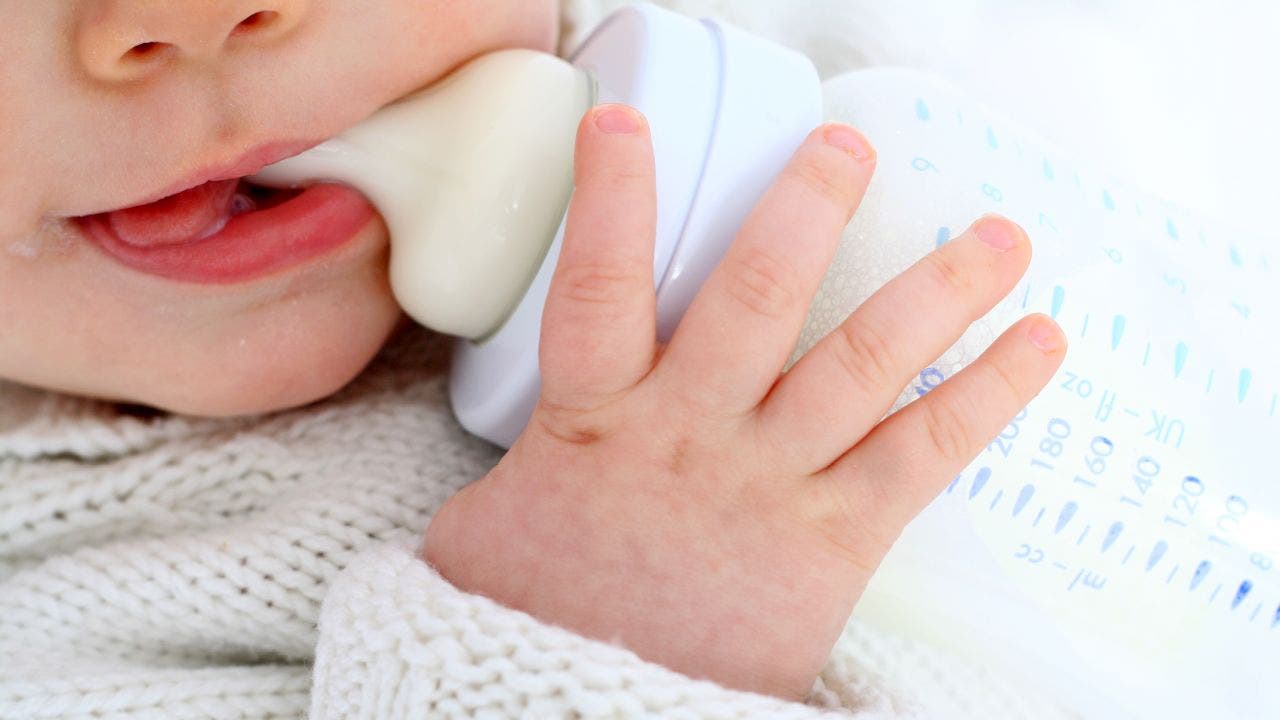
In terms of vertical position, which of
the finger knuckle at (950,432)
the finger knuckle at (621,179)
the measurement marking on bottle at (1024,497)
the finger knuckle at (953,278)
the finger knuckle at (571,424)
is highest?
the finger knuckle at (953,278)

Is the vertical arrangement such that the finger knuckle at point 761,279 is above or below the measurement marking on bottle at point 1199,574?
above

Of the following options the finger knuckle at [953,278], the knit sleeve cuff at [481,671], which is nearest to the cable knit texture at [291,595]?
the knit sleeve cuff at [481,671]

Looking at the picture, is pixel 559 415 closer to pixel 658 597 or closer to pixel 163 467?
pixel 658 597

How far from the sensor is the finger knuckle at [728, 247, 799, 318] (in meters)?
0.56

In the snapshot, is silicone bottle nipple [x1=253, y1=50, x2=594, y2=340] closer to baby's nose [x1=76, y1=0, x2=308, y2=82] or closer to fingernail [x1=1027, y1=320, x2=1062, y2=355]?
baby's nose [x1=76, y1=0, x2=308, y2=82]

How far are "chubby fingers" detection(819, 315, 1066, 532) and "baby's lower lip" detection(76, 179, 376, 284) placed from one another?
0.98 feet

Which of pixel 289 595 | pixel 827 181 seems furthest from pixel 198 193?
pixel 827 181

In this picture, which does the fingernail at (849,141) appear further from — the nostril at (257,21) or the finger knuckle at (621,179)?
the nostril at (257,21)

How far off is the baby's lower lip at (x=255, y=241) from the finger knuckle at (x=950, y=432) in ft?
1.07

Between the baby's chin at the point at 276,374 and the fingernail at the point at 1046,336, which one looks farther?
the baby's chin at the point at 276,374

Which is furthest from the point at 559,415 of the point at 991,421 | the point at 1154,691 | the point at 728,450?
the point at 1154,691

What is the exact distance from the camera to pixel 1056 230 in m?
0.61

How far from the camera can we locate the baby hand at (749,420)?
56 cm

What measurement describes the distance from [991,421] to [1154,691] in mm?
205
